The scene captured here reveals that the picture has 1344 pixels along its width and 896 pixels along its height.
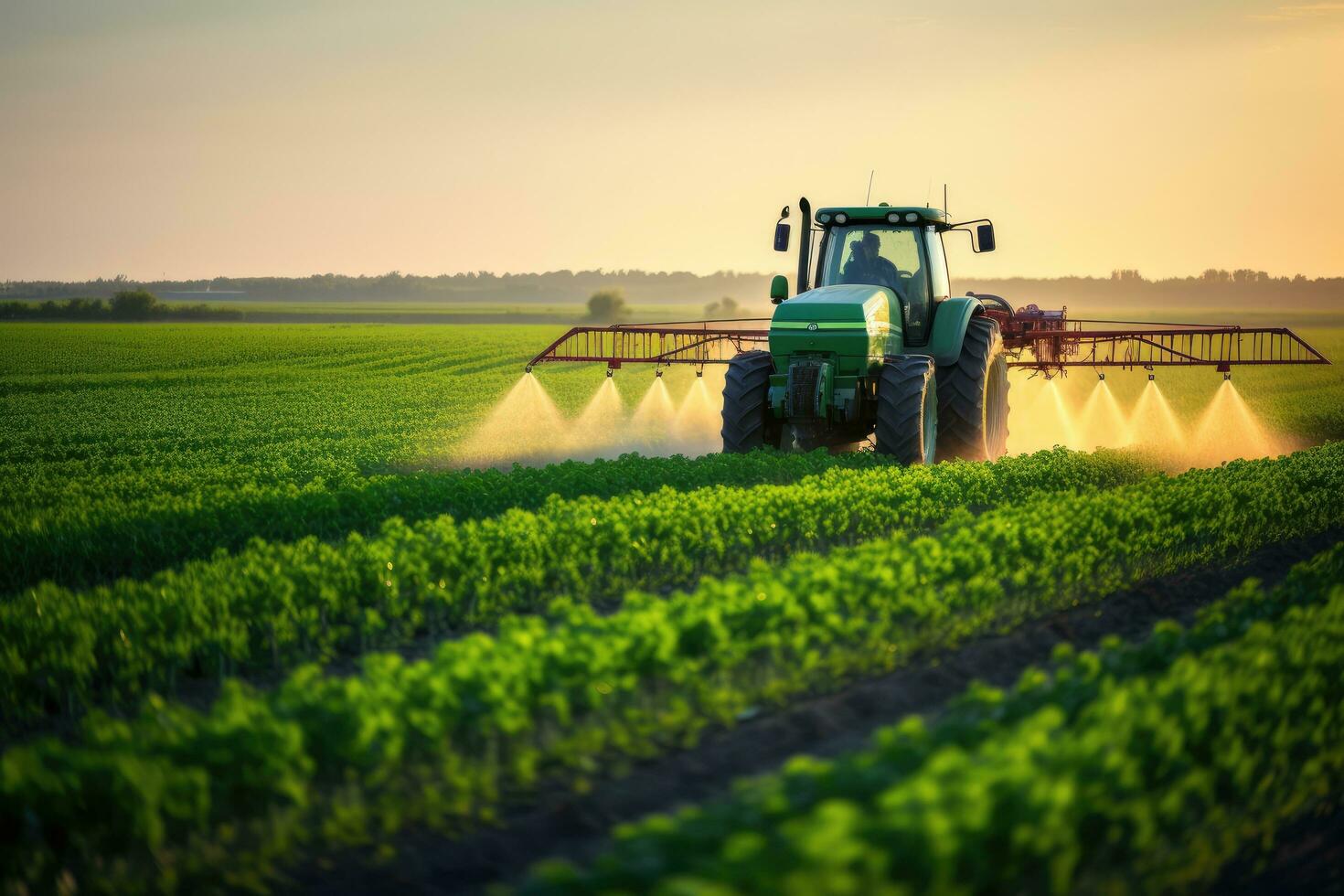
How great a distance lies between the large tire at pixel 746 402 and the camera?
12773 mm

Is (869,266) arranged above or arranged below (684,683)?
above

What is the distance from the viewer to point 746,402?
12820mm

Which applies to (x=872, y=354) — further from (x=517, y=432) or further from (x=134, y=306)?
(x=134, y=306)

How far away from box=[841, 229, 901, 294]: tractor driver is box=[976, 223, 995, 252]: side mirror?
1.01m

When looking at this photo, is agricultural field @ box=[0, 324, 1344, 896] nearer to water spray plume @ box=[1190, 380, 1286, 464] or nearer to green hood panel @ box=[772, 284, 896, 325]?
green hood panel @ box=[772, 284, 896, 325]

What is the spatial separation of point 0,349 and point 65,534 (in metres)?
37.0

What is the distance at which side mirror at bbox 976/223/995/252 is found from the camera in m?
13.3

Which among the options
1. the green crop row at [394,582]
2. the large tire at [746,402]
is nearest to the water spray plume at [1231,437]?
the large tire at [746,402]

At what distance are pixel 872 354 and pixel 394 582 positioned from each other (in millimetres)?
6535

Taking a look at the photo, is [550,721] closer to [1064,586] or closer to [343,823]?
[343,823]

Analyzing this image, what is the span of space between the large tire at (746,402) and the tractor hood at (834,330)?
274 mm

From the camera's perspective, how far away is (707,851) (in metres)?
3.53

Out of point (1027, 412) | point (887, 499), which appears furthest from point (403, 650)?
point (1027, 412)

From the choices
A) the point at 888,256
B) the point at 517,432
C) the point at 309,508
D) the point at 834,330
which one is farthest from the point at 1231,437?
the point at 309,508
